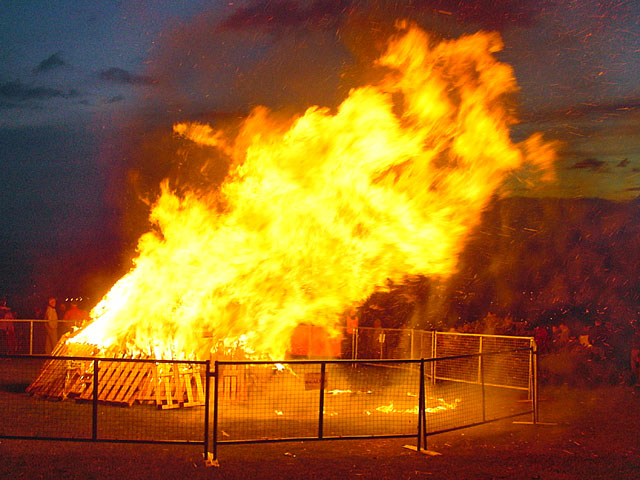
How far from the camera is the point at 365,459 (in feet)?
29.3

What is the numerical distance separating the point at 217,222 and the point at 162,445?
18.7 ft

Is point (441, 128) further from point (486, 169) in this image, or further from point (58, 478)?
point (58, 478)

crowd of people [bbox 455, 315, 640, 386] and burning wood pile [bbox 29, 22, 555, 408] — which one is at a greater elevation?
burning wood pile [bbox 29, 22, 555, 408]

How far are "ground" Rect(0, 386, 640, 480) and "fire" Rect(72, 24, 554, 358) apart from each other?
431 centimetres

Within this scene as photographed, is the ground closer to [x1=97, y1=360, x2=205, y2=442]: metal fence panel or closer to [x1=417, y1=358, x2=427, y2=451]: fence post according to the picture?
[x1=417, y1=358, x2=427, y2=451]: fence post

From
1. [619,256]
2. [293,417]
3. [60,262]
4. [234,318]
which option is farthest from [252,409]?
[60,262]

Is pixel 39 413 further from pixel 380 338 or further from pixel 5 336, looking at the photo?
pixel 380 338

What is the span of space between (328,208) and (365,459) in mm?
6182

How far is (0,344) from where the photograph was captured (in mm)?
19594

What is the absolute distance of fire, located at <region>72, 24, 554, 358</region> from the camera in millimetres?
13641

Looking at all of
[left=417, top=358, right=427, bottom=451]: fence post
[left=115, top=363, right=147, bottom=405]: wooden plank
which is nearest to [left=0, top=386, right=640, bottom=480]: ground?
[left=417, top=358, right=427, bottom=451]: fence post

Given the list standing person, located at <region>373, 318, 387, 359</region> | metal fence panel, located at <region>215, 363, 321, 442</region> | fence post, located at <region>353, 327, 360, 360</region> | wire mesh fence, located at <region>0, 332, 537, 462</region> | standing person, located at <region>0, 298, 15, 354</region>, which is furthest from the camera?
standing person, located at <region>0, 298, 15, 354</region>

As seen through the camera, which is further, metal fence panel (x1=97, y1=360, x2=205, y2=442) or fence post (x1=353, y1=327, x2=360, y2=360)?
fence post (x1=353, y1=327, x2=360, y2=360)

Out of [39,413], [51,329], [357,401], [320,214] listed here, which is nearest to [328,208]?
[320,214]
